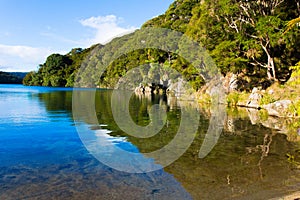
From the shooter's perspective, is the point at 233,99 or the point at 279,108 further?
the point at 233,99

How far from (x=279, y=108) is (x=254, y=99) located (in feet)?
21.9

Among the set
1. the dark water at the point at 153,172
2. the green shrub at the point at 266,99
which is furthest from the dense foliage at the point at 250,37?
the dark water at the point at 153,172

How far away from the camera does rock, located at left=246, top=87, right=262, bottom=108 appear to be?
30236 millimetres

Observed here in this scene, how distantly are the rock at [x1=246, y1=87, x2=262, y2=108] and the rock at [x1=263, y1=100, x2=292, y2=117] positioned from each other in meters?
4.17

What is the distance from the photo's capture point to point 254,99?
1214 inches

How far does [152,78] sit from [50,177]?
73352 millimetres

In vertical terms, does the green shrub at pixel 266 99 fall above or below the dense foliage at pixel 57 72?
below

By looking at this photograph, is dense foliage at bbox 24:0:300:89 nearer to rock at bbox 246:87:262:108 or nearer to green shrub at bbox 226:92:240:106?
green shrub at bbox 226:92:240:106

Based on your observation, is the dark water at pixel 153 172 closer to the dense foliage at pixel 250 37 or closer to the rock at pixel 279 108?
the rock at pixel 279 108

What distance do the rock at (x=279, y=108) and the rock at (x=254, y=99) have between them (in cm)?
417

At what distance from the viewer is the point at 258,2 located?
1153 inches

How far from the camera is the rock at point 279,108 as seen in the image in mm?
23630

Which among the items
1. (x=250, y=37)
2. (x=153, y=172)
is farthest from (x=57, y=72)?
(x=153, y=172)

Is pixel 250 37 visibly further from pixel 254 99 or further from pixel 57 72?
pixel 57 72
